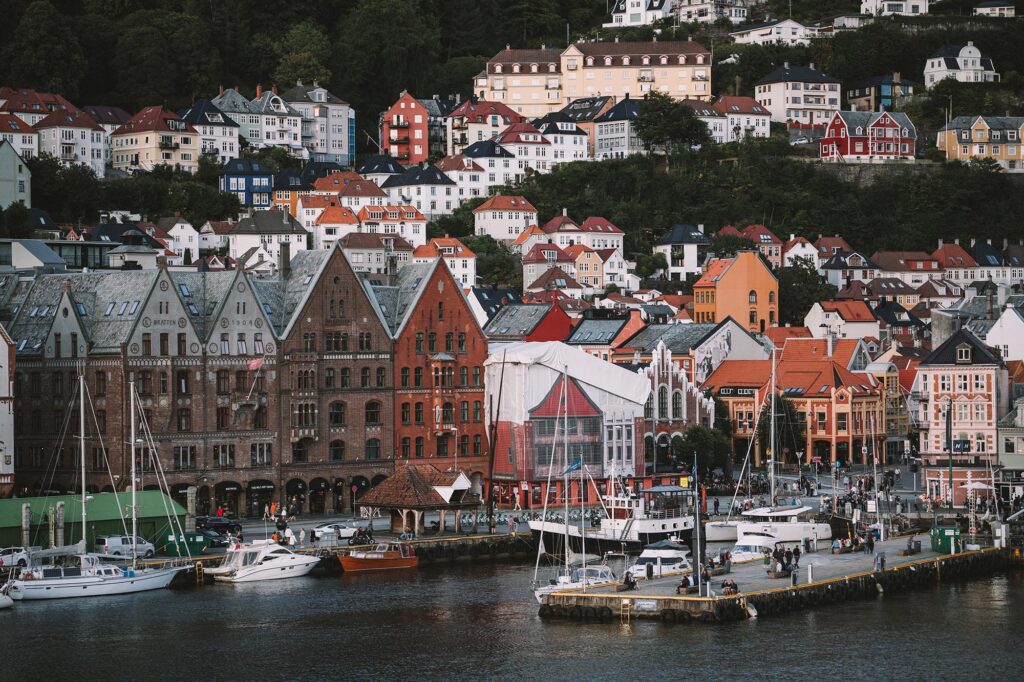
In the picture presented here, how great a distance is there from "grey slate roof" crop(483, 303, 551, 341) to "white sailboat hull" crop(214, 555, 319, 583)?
46.8 m

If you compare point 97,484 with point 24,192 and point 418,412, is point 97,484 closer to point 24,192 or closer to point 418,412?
point 418,412

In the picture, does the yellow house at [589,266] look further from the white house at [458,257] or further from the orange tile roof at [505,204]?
the white house at [458,257]

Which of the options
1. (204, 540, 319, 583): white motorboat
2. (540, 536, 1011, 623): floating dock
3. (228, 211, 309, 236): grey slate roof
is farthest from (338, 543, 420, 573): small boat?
(228, 211, 309, 236): grey slate roof

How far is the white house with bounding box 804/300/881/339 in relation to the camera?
163750 mm

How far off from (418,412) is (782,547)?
2604 cm

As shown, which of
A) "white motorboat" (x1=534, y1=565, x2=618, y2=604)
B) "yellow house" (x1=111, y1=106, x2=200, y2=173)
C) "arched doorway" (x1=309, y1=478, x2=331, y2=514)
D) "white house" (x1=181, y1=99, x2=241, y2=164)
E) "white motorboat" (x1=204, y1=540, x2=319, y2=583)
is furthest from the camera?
"white house" (x1=181, y1=99, x2=241, y2=164)

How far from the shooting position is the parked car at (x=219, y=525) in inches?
3492

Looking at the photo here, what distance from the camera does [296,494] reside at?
98562 millimetres

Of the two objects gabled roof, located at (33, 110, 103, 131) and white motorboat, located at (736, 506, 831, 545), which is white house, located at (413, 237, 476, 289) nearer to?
gabled roof, located at (33, 110, 103, 131)

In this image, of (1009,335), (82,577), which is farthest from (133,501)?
(1009,335)

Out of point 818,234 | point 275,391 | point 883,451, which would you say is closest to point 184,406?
point 275,391

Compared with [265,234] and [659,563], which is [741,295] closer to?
[265,234]

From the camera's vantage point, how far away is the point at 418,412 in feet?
338

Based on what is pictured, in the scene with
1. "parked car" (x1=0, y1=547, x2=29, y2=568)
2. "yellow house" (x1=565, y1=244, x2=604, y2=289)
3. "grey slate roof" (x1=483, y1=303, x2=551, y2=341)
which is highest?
"yellow house" (x1=565, y1=244, x2=604, y2=289)
